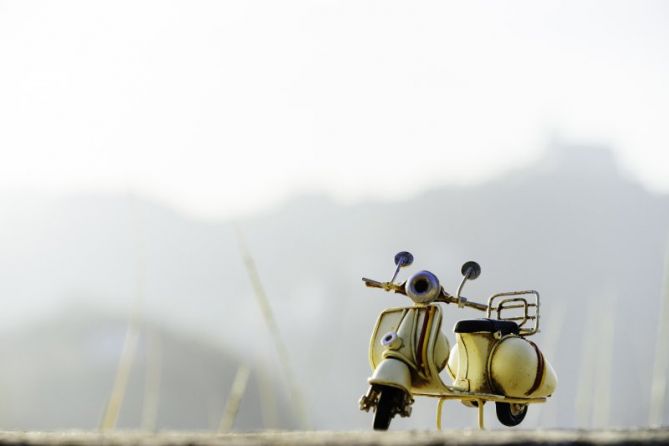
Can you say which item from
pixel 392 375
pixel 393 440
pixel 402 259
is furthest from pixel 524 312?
pixel 393 440

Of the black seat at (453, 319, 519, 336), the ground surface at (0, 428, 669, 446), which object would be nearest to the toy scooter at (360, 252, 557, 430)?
the black seat at (453, 319, 519, 336)

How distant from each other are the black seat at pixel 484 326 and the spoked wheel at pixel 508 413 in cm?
38

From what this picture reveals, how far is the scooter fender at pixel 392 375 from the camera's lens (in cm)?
353

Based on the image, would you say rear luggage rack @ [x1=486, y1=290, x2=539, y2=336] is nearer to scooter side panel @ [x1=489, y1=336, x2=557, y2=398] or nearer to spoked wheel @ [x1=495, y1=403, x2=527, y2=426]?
scooter side panel @ [x1=489, y1=336, x2=557, y2=398]

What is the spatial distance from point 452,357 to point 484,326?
30 centimetres

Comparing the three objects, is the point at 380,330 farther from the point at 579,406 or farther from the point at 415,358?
the point at 579,406

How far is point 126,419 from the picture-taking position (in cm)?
3075

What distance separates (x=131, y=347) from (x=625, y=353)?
96.2ft

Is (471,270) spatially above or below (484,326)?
above

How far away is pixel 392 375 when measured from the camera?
11.7ft

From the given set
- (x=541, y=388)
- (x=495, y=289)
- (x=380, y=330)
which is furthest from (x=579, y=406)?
(x=495, y=289)

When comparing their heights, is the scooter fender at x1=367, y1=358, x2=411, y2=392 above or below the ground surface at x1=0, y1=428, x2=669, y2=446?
below

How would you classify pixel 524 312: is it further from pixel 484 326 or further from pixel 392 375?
pixel 392 375

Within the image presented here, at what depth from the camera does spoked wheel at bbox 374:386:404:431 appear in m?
3.49
